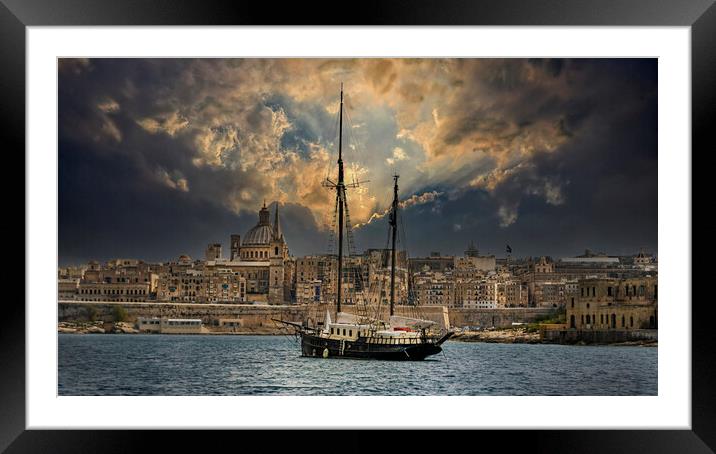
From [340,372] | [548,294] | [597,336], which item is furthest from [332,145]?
[548,294]

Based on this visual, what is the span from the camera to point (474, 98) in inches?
577

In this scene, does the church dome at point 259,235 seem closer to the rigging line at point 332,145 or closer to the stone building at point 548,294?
the rigging line at point 332,145

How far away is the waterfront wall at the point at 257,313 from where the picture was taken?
78.3 feet

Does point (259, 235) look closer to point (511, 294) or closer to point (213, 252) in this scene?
point (213, 252)

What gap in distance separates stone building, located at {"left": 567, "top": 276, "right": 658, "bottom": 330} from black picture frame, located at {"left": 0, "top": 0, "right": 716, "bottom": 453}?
14846 millimetres

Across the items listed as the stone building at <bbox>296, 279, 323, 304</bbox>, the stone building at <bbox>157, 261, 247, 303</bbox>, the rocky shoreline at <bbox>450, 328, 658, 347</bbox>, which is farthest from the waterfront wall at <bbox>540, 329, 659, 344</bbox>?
the stone building at <bbox>157, 261, 247, 303</bbox>

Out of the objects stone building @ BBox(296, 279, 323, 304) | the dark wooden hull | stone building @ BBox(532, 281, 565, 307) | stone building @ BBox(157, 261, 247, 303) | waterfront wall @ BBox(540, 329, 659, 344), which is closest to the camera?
the dark wooden hull

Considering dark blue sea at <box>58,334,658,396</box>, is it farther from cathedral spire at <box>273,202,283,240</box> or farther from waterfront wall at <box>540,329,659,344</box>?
cathedral spire at <box>273,202,283,240</box>

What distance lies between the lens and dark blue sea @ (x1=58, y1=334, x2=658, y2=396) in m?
11.0

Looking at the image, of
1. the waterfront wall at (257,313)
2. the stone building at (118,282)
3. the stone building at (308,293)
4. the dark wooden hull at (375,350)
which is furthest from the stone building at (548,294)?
the stone building at (118,282)

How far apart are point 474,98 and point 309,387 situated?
254 inches

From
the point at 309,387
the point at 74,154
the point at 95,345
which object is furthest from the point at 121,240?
the point at 309,387
